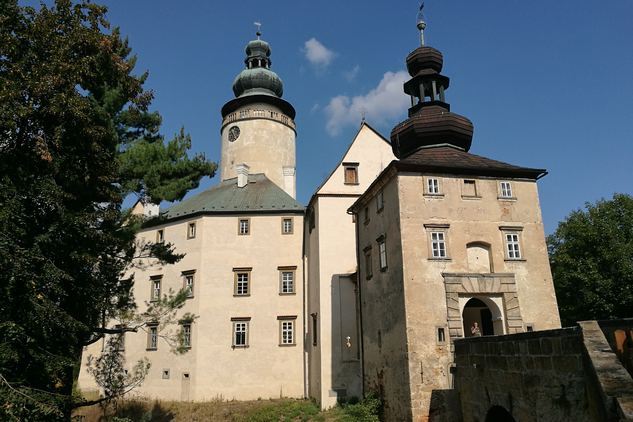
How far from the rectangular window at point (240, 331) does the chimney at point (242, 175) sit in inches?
345

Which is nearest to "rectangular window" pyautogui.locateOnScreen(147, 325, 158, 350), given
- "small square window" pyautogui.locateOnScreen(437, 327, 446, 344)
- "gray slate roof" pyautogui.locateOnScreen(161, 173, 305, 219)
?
"gray slate roof" pyautogui.locateOnScreen(161, 173, 305, 219)

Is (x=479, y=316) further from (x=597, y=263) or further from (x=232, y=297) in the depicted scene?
(x=232, y=297)

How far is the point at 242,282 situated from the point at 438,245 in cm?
1393

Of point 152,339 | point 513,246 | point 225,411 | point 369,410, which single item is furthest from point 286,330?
point 513,246

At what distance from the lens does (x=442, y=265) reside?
15984 millimetres

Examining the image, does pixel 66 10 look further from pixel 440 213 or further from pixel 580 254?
pixel 580 254

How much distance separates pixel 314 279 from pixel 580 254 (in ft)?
51.0

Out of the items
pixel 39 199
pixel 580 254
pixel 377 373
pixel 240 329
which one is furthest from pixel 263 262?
pixel 580 254

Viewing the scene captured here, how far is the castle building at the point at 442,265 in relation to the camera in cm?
1516

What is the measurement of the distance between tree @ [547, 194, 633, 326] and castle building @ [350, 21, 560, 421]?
11842 millimetres

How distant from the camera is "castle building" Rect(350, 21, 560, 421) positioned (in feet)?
49.8

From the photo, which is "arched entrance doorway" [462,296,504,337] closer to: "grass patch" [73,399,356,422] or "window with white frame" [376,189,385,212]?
"window with white frame" [376,189,385,212]

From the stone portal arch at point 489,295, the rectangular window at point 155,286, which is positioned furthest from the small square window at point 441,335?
the rectangular window at point 155,286

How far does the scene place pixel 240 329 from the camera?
26.4m
